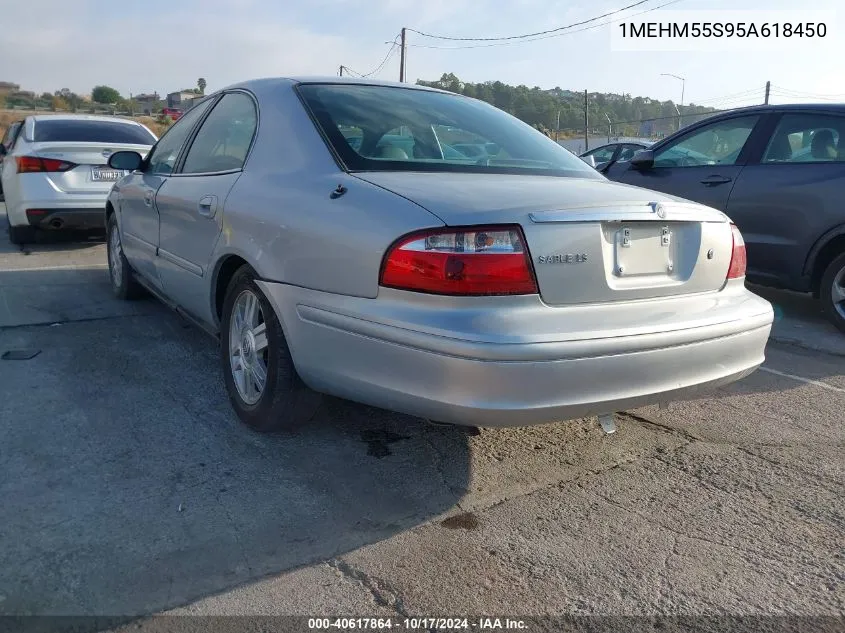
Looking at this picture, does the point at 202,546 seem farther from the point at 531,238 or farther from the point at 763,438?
the point at 763,438

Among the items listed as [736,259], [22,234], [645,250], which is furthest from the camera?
[22,234]

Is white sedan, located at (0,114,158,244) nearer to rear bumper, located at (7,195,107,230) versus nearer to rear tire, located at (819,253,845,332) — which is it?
rear bumper, located at (7,195,107,230)

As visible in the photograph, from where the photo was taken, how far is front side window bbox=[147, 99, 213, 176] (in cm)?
453

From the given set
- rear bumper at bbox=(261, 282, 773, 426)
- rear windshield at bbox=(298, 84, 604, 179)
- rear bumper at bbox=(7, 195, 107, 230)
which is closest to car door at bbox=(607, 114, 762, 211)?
rear windshield at bbox=(298, 84, 604, 179)

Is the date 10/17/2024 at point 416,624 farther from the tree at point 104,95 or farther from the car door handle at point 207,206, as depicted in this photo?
the tree at point 104,95

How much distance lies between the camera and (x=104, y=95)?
8775 centimetres

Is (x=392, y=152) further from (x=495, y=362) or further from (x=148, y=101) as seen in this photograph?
(x=148, y=101)

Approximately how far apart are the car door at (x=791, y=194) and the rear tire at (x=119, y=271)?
4651mm

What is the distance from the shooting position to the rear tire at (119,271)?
5645mm

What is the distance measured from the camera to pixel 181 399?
382 cm

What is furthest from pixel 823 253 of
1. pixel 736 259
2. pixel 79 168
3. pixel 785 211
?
pixel 79 168

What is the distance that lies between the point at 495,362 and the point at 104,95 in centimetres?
9652

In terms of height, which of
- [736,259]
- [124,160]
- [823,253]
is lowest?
[823,253]

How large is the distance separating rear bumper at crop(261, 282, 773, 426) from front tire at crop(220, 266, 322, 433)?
179 mm
